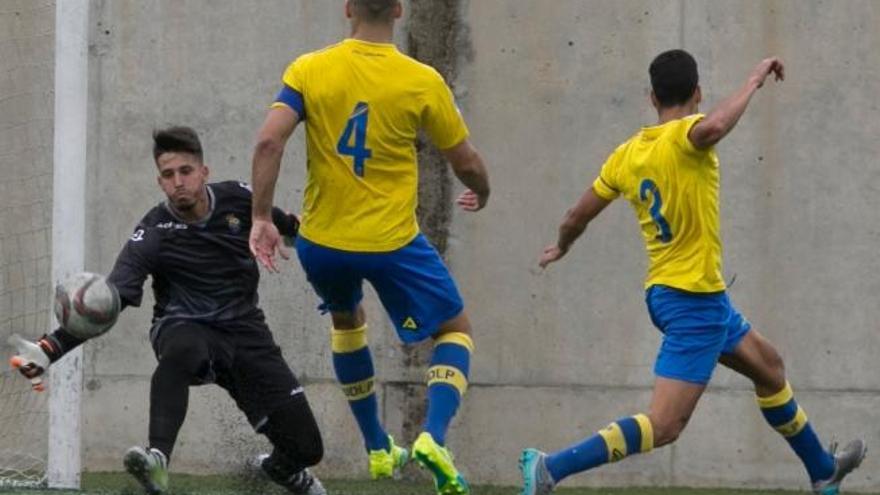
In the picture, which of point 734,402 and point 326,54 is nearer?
point 326,54

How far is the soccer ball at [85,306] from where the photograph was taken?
6.50 meters

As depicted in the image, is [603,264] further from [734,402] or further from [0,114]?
[0,114]

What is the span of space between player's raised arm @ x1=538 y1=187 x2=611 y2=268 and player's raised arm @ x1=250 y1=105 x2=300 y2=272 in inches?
47.7

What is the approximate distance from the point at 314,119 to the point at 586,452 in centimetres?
149

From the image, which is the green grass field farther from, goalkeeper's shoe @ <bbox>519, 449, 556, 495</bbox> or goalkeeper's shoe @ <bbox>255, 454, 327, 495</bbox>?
goalkeeper's shoe @ <bbox>519, 449, 556, 495</bbox>

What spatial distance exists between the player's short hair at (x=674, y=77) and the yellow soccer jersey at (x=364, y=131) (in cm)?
77

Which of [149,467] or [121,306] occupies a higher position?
[121,306]

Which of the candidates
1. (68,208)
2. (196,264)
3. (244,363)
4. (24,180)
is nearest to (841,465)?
(244,363)

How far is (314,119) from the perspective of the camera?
644 centimetres

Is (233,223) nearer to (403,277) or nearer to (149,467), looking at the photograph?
(403,277)

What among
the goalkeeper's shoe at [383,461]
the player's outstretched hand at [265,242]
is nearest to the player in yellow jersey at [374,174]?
the player's outstretched hand at [265,242]

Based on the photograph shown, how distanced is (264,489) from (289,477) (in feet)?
2.32

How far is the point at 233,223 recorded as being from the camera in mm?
6992

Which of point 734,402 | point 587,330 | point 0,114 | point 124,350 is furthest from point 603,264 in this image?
point 0,114
